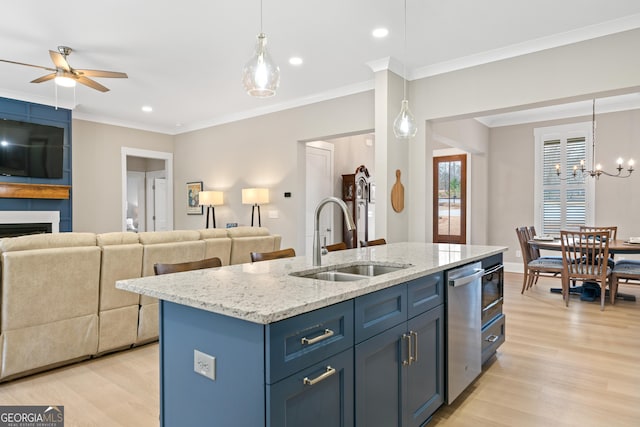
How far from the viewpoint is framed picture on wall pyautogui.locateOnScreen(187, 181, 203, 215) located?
770 cm

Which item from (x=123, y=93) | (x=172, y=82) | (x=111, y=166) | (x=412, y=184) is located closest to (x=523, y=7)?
(x=412, y=184)

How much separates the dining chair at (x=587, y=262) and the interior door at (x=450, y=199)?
301cm

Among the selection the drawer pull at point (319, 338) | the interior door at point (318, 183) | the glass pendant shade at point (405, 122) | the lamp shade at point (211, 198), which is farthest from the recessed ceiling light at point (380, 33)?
the lamp shade at point (211, 198)

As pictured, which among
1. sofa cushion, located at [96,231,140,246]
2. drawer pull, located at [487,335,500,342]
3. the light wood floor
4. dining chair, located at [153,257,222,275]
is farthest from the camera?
sofa cushion, located at [96,231,140,246]

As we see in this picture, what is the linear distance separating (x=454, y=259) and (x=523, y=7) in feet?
8.04

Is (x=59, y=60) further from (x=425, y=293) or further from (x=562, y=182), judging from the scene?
(x=562, y=182)

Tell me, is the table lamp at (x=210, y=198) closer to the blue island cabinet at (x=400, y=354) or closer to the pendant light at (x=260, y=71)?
the pendant light at (x=260, y=71)

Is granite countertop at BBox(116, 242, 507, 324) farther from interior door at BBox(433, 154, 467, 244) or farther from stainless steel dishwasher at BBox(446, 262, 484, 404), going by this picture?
interior door at BBox(433, 154, 467, 244)

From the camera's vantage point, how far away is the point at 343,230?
7379mm

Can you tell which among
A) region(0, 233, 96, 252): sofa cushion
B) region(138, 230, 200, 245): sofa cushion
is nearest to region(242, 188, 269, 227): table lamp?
region(138, 230, 200, 245): sofa cushion

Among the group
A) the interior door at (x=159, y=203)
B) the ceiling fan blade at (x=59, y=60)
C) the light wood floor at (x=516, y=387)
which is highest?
the ceiling fan blade at (x=59, y=60)

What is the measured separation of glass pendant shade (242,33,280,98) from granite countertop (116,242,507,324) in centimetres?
111

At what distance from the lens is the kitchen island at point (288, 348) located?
1206mm

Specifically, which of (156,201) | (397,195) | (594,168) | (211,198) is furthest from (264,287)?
(156,201)
